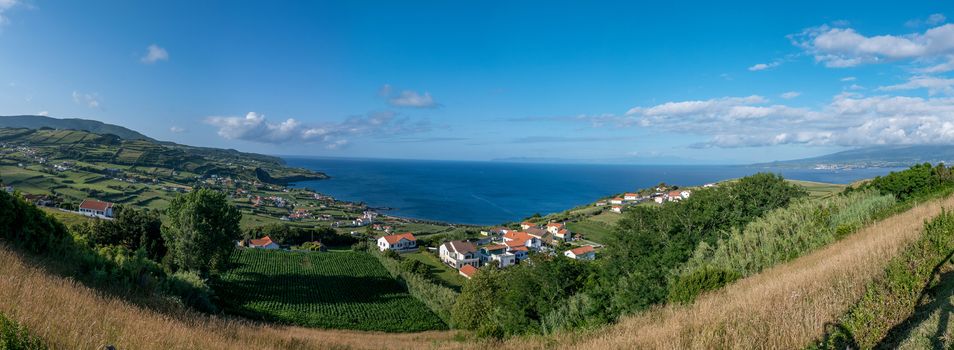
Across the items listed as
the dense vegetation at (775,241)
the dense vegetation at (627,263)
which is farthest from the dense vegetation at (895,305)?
the dense vegetation at (627,263)

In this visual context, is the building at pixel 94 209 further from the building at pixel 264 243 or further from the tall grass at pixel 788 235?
the tall grass at pixel 788 235

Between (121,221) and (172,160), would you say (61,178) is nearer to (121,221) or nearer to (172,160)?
(172,160)

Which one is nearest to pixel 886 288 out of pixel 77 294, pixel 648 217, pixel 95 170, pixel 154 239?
pixel 77 294

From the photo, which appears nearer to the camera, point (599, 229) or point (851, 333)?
point (851, 333)

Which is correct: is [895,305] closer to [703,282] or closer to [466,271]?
[703,282]

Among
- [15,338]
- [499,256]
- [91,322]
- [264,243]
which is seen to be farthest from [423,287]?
[264,243]

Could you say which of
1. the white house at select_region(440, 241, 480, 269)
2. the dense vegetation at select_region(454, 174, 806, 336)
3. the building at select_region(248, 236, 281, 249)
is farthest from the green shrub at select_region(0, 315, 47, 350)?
the building at select_region(248, 236, 281, 249)

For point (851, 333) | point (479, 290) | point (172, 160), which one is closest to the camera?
point (851, 333)

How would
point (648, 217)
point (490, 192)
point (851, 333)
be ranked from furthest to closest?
point (490, 192)
point (648, 217)
point (851, 333)
